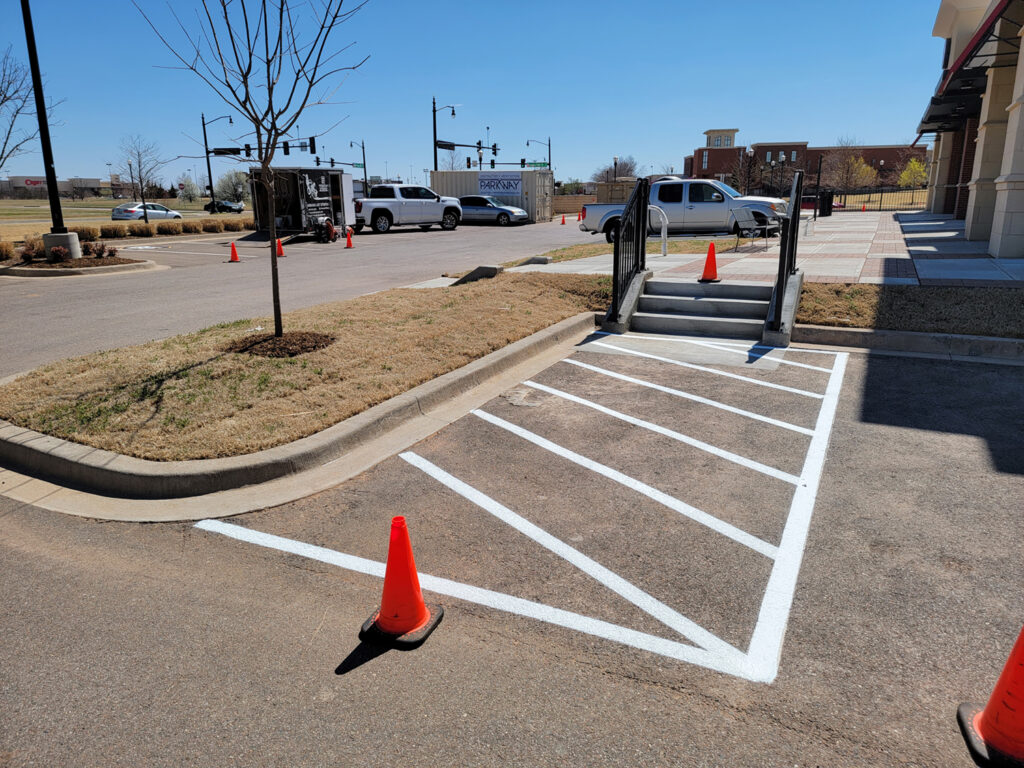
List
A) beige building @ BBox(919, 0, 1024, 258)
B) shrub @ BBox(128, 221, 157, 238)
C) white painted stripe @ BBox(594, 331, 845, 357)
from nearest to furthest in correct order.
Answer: white painted stripe @ BBox(594, 331, 845, 357)
beige building @ BBox(919, 0, 1024, 258)
shrub @ BBox(128, 221, 157, 238)

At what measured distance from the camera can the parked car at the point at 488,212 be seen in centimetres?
3725

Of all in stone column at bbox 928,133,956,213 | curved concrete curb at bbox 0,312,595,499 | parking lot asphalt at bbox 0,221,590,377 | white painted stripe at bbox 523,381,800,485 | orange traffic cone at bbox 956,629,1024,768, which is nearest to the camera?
orange traffic cone at bbox 956,629,1024,768

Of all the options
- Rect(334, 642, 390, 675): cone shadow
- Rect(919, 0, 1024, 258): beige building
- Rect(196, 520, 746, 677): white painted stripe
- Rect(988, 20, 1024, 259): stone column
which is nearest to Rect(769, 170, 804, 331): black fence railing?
Rect(988, 20, 1024, 259): stone column

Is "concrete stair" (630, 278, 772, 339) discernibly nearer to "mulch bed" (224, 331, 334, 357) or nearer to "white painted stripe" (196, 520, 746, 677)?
"mulch bed" (224, 331, 334, 357)

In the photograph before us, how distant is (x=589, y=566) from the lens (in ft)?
11.7

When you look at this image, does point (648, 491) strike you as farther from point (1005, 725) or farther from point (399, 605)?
point (1005, 725)

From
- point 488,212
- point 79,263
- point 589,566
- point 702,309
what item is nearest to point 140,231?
point 79,263

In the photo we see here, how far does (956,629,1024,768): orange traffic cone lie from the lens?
88.9 inches

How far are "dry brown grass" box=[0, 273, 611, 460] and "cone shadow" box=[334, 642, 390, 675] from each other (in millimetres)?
2227

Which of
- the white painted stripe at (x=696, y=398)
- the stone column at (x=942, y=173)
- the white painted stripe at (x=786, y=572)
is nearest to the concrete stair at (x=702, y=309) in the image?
the white painted stripe at (x=696, y=398)

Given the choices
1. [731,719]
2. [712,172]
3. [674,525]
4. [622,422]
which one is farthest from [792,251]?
[712,172]

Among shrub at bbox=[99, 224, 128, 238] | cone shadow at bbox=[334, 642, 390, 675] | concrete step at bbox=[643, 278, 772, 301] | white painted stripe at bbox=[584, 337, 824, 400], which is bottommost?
cone shadow at bbox=[334, 642, 390, 675]

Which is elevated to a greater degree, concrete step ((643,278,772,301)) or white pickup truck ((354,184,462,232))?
white pickup truck ((354,184,462,232))

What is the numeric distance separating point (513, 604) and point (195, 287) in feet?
42.8
